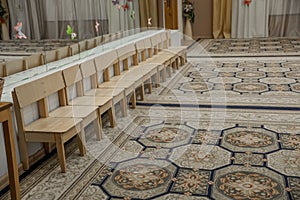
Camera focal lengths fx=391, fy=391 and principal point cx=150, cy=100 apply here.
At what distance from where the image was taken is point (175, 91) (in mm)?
6156

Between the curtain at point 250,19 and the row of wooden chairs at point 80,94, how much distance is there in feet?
20.6

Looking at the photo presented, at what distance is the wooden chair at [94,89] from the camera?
454 centimetres

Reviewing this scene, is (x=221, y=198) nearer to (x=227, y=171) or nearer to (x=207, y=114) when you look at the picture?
(x=227, y=171)

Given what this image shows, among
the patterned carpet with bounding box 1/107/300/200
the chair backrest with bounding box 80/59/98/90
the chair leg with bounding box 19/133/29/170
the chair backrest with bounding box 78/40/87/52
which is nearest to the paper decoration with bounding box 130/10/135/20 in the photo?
the chair backrest with bounding box 78/40/87/52

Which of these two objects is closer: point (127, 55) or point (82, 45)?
point (82, 45)

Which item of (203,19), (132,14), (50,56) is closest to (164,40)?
(132,14)

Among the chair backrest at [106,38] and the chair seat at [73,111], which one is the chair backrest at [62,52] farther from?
the chair backrest at [106,38]

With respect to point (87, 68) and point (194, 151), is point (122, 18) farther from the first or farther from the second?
point (194, 151)

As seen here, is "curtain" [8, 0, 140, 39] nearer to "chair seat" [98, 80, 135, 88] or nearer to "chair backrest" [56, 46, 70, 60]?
"chair backrest" [56, 46, 70, 60]

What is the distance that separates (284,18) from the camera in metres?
11.8

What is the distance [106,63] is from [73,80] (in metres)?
0.96

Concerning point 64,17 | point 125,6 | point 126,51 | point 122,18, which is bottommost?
point 126,51

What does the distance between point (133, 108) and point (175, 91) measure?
1.09m

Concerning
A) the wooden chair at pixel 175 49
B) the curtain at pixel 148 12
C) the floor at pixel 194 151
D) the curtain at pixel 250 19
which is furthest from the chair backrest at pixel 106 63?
the curtain at pixel 250 19
